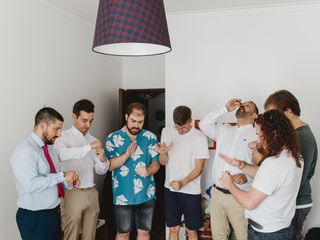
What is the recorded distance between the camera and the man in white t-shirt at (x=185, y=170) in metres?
3.03

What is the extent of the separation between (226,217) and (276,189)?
3.97ft

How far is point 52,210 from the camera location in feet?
7.50

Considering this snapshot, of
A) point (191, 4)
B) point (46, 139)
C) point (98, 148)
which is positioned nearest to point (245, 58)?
point (191, 4)

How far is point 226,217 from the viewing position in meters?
2.86

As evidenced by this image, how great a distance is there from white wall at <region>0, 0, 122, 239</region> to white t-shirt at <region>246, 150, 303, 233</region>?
196 centimetres

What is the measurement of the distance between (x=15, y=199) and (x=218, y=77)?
2.45m

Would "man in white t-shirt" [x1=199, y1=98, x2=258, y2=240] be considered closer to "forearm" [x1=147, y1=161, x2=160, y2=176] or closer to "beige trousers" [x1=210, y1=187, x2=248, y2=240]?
"beige trousers" [x1=210, y1=187, x2=248, y2=240]

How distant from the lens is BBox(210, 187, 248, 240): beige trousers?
8.91 ft

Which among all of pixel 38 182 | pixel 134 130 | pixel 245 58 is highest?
pixel 245 58

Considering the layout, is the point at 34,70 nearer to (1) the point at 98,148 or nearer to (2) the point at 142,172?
(1) the point at 98,148

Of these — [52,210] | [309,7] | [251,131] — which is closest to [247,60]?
[309,7]

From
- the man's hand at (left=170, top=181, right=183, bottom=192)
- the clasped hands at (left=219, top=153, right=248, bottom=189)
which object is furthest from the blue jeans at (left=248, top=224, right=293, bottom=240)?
the man's hand at (left=170, top=181, right=183, bottom=192)

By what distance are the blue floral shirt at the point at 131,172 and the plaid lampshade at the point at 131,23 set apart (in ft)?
4.68

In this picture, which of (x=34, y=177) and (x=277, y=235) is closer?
(x=277, y=235)
